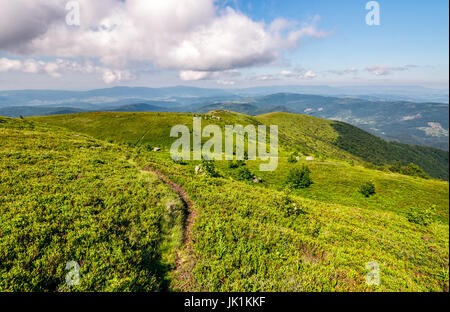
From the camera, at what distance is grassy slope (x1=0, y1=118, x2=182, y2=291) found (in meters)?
6.79

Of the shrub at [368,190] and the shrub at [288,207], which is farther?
the shrub at [368,190]

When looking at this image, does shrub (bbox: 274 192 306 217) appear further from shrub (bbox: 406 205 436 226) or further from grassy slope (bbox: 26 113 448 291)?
shrub (bbox: 406 205 436 226)

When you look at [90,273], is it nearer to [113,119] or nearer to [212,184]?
[212,184]

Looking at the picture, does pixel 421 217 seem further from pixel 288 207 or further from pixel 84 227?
pixel 84 227

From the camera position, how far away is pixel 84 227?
903 cm

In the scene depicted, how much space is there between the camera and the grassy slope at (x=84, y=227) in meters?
6.79

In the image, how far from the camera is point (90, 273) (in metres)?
6.95

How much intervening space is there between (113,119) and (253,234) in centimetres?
11422

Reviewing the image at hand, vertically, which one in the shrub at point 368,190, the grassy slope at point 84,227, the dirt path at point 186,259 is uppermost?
the grassy slope at point 84,227

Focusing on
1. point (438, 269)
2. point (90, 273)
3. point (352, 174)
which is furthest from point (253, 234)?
point (352, 174)

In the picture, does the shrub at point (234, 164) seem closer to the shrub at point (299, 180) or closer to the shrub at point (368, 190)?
the shrub at point (299, 180)

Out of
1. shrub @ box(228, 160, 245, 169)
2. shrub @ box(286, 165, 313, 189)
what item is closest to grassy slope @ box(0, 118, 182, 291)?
shrub @ box(286, 165, 313, 189)

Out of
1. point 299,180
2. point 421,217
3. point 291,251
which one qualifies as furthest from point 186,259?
point 299,180

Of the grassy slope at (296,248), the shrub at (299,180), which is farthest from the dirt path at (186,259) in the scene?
the shrub at (299,180)
